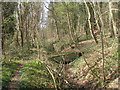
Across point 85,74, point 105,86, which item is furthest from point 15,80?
point 105,86

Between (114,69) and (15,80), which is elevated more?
(114,69)

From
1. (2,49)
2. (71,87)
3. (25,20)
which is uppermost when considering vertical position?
(25,20)

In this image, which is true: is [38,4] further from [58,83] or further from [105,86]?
[105,86]

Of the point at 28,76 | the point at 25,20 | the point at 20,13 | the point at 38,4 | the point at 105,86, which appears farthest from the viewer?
the point at 25,20

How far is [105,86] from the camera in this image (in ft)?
23.6

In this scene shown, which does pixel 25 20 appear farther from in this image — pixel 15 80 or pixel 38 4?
pixel 15 80

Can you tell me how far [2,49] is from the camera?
41.6ft

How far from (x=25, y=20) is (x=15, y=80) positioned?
54.1 ft

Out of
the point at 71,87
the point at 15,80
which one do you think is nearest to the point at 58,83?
the point at 71,87

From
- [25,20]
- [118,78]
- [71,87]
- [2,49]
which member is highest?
[25,20]

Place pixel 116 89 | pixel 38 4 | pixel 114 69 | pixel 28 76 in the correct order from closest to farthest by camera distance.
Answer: pixel 116 89
pixel 114 69
pixel 28 76
pixel 38 4

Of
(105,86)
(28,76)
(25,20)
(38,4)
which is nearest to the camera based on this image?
(105,86)

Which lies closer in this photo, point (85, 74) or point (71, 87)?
point (71, 87)

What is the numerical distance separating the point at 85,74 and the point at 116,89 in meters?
2.59
